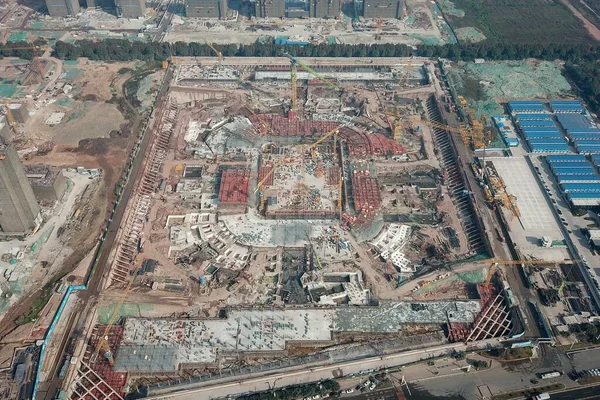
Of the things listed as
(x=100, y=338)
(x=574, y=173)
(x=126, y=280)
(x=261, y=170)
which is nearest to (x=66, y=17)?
(x=261, y=170)

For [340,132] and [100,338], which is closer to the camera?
[100,338]

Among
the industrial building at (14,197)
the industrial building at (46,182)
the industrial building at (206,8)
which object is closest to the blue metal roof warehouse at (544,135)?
the industrial building at (46,182)

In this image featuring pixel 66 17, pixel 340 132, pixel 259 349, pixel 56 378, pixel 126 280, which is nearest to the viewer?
pixel 56 378

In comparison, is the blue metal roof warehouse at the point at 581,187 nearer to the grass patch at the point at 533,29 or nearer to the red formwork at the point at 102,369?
the grass patch at the point at 533,29

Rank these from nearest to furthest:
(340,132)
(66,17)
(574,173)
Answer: (574,173), (340,132), (66,17)

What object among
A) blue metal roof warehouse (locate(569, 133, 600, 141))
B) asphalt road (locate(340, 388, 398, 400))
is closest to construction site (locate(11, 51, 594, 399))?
asphalt road (locate(340, 388, 398, 400))

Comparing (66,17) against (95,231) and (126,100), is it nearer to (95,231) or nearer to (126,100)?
(126,100)
